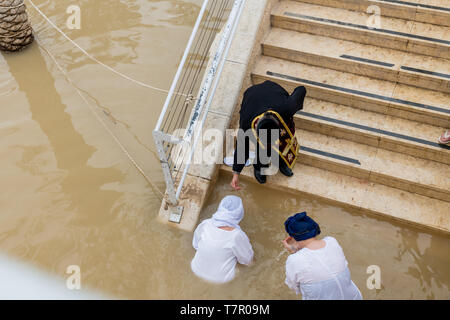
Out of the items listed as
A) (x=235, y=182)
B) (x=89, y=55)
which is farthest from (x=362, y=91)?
(x=89, y=55)

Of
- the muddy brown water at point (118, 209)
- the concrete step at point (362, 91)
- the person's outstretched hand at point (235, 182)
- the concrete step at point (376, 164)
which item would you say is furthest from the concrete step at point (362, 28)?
the person's outstretched hand at point (235, 182)

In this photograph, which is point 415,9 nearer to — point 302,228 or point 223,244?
point 302,228

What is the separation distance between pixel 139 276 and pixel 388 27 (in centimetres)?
450

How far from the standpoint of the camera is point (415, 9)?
17.8 feet

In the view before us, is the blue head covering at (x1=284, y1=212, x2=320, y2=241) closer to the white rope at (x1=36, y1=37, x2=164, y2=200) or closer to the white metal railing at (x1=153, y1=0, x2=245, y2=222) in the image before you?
the white metal railing at (x1=153, y1=0, x2=245, y2=222)

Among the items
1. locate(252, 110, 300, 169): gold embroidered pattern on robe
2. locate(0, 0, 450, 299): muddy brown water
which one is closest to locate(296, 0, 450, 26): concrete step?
locate(252, 110, 300, 169): gold embroidered pattern on robe

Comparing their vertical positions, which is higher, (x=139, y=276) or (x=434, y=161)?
(x=434, y=161)

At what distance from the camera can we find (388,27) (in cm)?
549

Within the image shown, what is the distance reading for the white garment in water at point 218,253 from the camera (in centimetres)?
402

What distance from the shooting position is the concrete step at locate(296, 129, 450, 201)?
190 inches

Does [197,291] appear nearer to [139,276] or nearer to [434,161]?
[139,276]

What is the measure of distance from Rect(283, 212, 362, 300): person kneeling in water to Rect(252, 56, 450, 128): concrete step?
2202mm

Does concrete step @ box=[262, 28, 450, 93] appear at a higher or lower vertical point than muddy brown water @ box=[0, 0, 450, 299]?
higher
